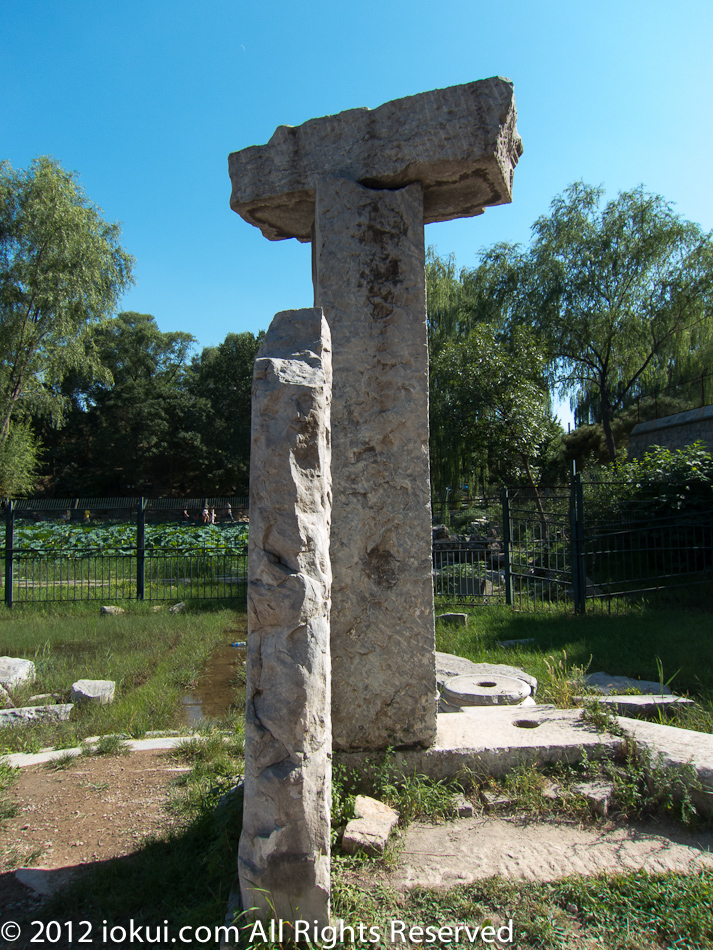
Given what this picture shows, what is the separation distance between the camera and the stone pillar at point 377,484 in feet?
9.37

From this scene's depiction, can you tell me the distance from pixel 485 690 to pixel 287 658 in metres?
2.98

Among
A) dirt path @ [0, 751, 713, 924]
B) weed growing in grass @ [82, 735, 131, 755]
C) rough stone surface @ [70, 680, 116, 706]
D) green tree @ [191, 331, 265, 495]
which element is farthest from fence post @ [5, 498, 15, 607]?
green tree @ [191, 331, 265, 495]

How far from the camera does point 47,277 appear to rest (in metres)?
17.5

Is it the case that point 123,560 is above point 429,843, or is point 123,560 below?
above

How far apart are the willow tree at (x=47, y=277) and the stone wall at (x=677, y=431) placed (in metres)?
16.4

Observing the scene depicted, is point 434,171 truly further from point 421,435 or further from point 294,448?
point 294,448

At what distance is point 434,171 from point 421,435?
1.36 meters

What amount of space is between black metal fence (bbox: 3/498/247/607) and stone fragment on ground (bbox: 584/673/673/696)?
659 centimetres

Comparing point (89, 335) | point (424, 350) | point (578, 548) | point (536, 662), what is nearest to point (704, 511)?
point (578, 548)

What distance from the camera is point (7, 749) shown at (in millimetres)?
4059

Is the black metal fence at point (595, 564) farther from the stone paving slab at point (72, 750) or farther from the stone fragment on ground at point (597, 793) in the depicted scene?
the stone paving slab at point (72, 750)

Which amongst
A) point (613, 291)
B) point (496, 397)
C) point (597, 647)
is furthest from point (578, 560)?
point (613, 291)

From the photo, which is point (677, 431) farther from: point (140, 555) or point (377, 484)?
point (377, 484)

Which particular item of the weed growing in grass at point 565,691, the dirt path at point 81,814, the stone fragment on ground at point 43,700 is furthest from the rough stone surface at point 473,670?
the stone fragment on ground at point 43,700
